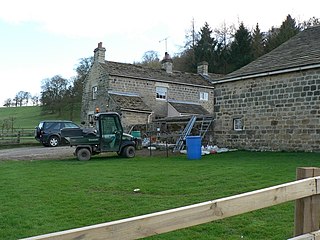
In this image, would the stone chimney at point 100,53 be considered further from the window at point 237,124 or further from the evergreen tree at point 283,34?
the evergreen tree at point 283,34

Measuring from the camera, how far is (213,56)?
4900 cm

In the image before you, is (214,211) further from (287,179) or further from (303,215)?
(287,179)

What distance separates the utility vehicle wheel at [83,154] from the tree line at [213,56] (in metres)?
29.7

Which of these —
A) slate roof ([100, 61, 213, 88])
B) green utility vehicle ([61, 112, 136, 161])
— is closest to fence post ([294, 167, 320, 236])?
green utility vehicle ([61, 112, 136, 161])

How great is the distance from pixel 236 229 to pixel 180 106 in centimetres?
2670

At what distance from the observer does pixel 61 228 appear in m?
5.06

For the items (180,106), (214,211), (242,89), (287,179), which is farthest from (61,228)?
(180,106)

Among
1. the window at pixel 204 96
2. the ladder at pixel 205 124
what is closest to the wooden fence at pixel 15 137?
the ladder at pixel 205 124

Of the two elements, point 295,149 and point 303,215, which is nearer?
point 303,215

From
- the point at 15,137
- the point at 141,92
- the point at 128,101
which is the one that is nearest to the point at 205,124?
the point at 128,101

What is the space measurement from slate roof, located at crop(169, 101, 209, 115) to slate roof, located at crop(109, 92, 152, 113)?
→ 356cm

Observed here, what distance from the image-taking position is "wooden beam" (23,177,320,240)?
1.97 m

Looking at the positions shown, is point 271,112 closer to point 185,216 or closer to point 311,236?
point 311,236

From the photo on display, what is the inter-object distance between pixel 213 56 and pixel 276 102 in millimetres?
34435
